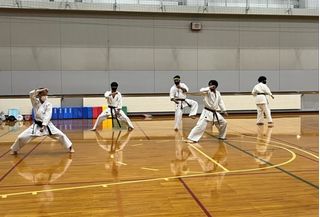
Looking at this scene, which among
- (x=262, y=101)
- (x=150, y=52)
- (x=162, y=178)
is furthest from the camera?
(x=150, y=52)

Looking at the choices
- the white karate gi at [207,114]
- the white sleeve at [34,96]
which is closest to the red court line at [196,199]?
the white sleeve at [34,96]

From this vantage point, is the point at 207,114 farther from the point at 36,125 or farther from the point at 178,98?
the point at 36,125

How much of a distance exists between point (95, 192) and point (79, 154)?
3.13m

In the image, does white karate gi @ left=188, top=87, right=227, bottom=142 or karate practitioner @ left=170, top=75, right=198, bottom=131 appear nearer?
white karate gi @ left=188, top=87, right=227, bottom=142

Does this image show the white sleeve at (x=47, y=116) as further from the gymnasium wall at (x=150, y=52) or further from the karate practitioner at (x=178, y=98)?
the gymnasium wall at (x=150, y=52)

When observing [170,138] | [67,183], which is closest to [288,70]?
[170,138]

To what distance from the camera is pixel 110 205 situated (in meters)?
4.48

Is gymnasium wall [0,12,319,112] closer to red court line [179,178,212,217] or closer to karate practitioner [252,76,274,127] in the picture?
karate practitioner [252,76,274,127]

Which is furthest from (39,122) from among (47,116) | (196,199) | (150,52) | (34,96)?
(150,52)

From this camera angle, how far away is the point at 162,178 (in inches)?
228

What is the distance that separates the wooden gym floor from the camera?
14.4 feet

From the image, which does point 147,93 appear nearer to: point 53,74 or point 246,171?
point 53,74

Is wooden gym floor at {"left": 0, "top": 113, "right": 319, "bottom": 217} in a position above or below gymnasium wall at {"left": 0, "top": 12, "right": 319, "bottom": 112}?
below

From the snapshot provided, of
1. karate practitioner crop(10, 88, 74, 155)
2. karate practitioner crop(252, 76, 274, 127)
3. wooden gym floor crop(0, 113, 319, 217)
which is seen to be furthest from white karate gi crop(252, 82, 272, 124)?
karate practitioner crop(10, 88, 74, 155)
